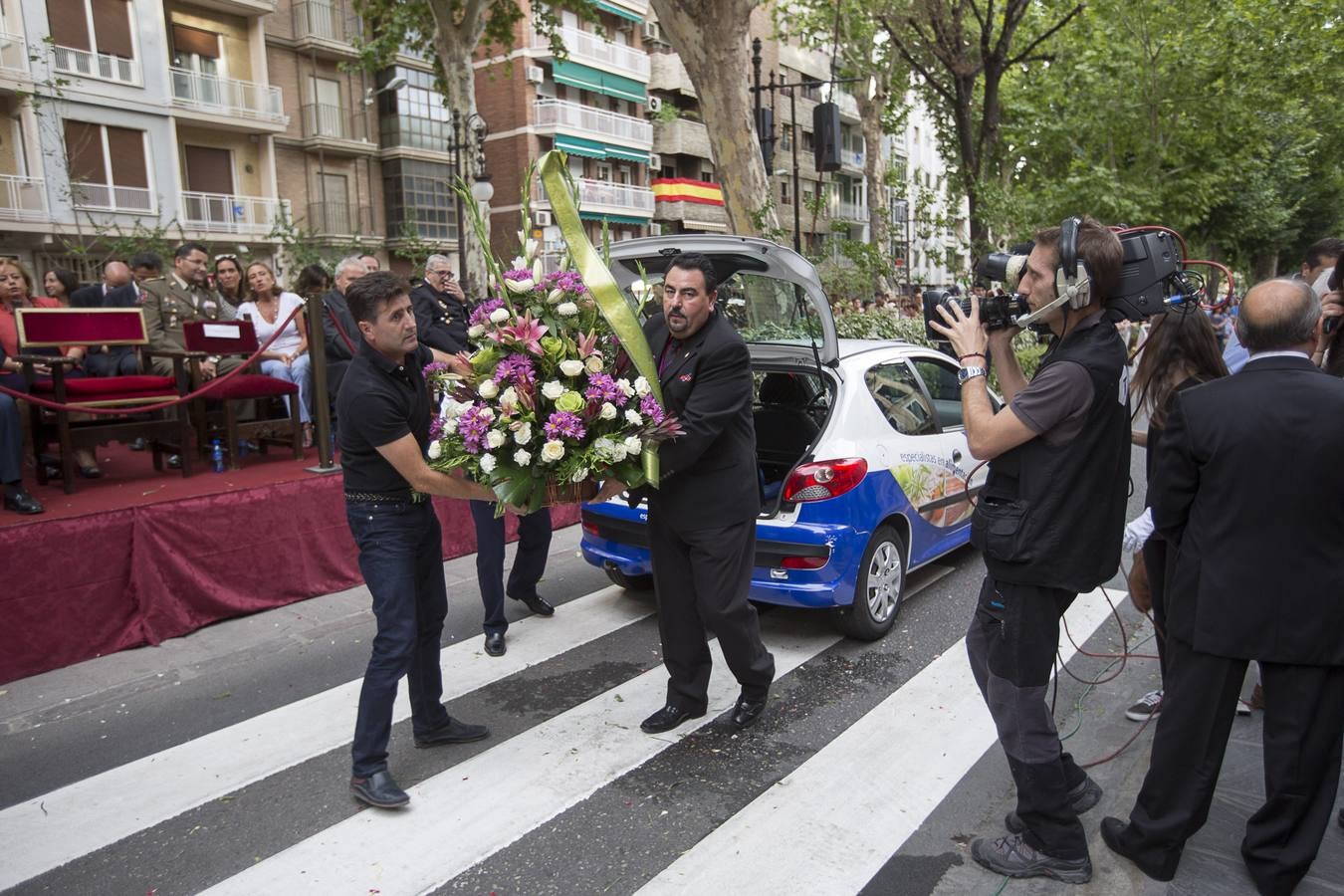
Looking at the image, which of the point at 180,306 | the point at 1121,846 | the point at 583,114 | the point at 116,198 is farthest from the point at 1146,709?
the point at 583,114

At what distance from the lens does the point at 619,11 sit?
3484 cm

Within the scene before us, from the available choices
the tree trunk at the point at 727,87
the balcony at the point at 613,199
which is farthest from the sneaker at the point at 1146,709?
the balcony at the point at 613,199

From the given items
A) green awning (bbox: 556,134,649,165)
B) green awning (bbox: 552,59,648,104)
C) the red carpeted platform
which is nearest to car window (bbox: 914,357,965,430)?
the red carpeted platform

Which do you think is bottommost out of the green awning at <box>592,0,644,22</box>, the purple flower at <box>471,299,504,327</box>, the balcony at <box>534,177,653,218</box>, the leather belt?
the leather belt

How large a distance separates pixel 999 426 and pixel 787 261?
2.18 meters

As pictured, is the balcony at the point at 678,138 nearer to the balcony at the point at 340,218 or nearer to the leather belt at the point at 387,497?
the balcony at the point at 340,218

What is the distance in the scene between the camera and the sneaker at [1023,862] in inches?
116

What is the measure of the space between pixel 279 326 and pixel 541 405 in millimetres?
5468

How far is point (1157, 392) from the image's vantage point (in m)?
3.75

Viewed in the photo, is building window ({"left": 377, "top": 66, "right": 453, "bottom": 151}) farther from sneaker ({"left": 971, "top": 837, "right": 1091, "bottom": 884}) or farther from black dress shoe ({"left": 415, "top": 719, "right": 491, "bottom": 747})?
sneaker ({"left": 971, "top": 837, "right": 1091, "bottom": 884})

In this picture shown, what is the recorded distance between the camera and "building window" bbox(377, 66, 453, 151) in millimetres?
30781

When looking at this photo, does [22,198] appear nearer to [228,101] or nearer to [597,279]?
[228,101]

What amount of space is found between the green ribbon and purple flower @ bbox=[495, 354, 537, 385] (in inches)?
15.0

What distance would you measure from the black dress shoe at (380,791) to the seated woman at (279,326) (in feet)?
16.9
